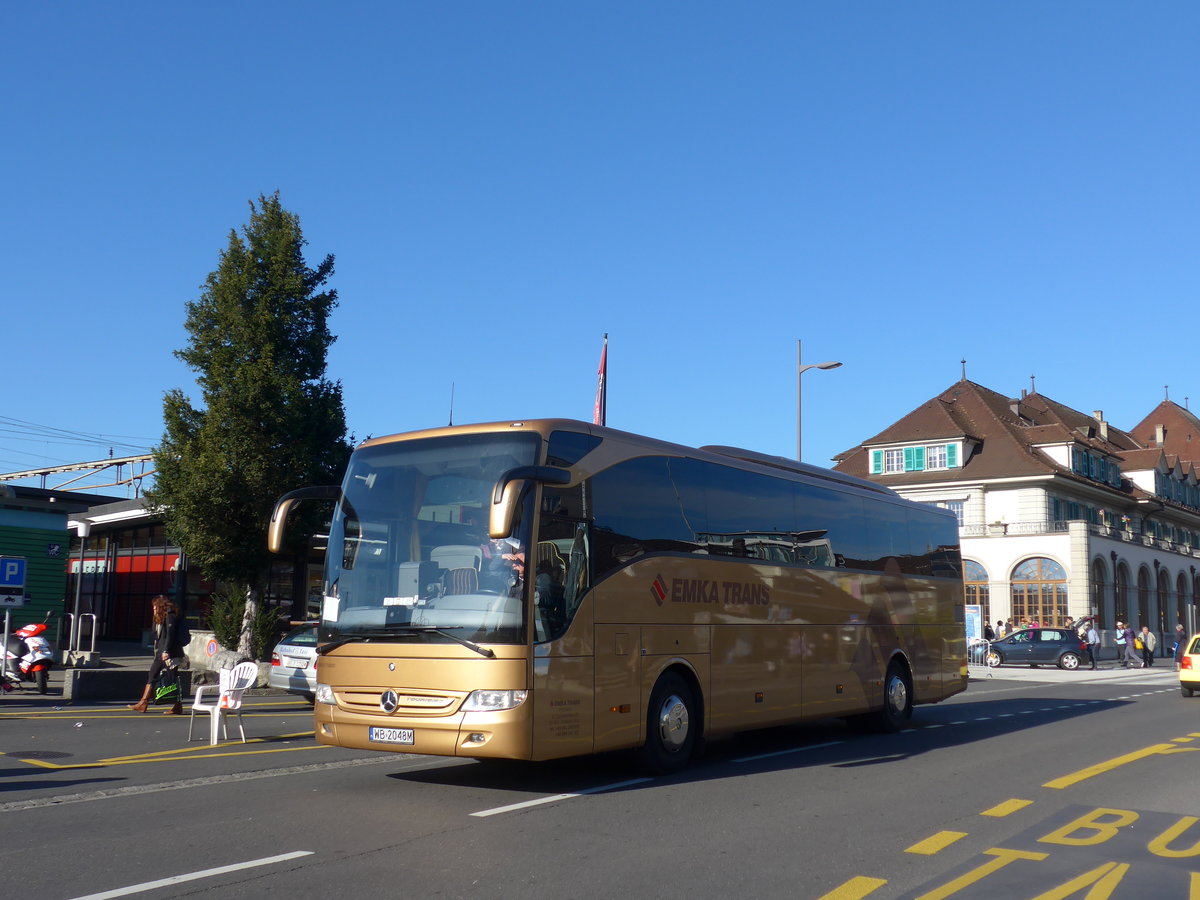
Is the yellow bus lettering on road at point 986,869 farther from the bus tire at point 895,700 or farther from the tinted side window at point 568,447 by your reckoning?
the bus tire at point 895,700

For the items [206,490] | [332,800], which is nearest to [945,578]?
[332,800]

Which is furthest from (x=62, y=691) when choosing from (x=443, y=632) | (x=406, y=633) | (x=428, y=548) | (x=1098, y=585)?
(x=1098, y=585)

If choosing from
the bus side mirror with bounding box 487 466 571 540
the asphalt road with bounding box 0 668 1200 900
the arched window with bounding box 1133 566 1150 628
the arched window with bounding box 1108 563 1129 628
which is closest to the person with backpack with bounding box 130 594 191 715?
the asphalt road with bounding box 0 668 1200 900

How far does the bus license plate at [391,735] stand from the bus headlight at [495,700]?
2.26ft

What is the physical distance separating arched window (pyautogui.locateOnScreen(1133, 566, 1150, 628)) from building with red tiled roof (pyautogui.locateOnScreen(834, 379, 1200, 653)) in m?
0.08

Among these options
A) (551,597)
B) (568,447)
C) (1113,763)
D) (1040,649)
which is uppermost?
(568,447)

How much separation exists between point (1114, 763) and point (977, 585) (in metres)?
49.5

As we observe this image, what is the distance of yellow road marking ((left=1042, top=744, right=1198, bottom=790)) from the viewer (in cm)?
1153

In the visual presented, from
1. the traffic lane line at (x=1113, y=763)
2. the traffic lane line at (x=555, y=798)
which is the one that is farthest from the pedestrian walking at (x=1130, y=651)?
the traffic lane line at (x=555, y=798)

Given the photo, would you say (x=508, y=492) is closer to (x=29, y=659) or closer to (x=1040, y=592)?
(x=29, y=659)

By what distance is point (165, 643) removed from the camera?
17172 millimetres

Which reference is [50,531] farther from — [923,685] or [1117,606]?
[1117,606]

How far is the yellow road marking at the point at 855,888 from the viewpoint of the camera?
664 centimetres

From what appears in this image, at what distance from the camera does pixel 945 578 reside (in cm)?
1908
